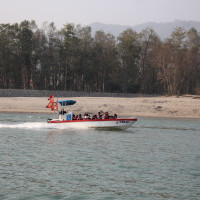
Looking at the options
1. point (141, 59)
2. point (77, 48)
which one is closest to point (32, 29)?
point (77, 48)

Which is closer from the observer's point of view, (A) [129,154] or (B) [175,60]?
(A) [129,154]

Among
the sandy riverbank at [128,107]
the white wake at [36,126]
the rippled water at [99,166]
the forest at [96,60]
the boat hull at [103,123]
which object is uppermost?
the forest at [96,60]

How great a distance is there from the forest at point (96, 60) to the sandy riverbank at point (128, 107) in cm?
2081

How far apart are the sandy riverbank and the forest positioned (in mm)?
20814

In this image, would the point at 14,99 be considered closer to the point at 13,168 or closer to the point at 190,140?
the point at 190,140

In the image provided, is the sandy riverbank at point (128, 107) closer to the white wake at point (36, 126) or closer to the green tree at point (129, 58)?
the white wake at point (36, 126)

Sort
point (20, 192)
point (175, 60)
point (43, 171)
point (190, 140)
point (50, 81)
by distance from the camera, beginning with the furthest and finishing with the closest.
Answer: point (50, 81) < point (175, 60) < point (190, 140) < point (43, 171) < point (20, 192)

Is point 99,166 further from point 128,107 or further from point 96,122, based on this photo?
point 128,107

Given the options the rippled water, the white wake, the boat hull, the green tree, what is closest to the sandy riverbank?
the boat hull

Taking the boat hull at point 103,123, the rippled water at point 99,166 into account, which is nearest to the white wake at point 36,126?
the boat hull at point 103,123

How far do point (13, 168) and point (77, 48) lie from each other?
66821mm

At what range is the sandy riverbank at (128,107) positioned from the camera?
51156mm

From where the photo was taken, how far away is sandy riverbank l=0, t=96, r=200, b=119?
51.2 metres

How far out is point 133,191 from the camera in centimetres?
1440
